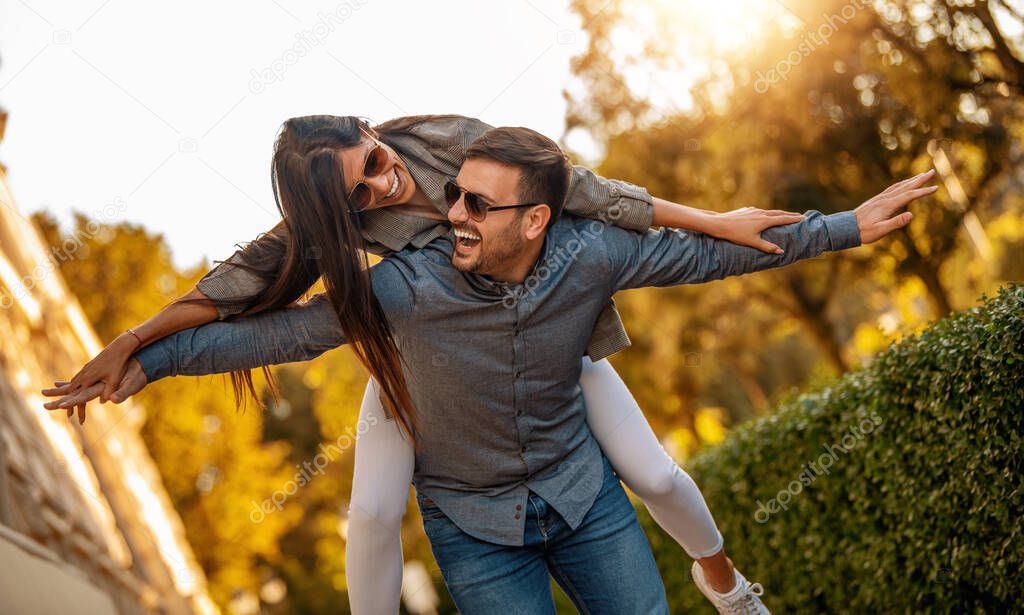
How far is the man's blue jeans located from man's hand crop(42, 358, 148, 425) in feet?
3.31

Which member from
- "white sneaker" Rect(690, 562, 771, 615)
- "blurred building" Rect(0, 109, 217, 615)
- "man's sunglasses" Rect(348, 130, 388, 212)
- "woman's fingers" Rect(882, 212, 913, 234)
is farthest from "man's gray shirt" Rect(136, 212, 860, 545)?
"blurred building" Rect(0, 109, 217, 615)

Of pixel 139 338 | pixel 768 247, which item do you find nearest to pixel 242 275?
pixel 139 338

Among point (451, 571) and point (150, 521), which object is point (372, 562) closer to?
point (451, 571)

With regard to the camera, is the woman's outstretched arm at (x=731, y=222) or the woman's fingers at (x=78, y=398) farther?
the woman's outstretched arm at (x=731, y=222)

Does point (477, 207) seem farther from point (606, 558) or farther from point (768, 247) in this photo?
point (606, 558)

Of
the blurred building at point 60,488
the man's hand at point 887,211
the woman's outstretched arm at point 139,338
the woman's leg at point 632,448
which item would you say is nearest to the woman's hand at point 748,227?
the man's hand at point 887,211

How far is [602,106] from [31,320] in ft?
41.6

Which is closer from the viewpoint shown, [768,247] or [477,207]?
[477,207]

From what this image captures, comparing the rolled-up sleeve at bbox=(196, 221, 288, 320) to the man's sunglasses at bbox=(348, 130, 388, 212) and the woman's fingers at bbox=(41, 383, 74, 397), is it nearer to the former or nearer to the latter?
the man's sunglasses at bbox=(348, 130, 388, 212)

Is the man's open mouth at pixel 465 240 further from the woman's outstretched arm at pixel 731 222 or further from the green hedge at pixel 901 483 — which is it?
the green hedge at pixel 901 483

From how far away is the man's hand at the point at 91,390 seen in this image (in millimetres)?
2992

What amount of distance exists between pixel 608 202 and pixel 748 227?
1.59ft

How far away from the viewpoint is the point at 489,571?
329 cm

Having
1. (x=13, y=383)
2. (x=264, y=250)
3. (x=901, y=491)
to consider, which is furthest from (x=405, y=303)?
(x=13, y=383)
